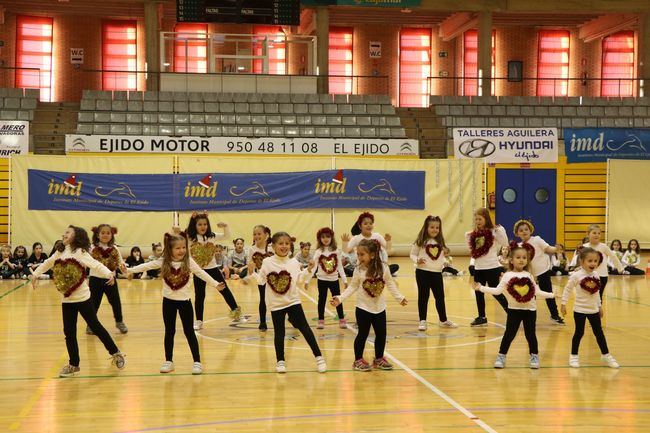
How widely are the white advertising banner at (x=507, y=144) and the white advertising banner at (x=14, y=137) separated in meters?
12.0

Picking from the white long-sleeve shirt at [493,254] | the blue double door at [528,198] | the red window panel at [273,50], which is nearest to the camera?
the white long-sleeve shirt at [493,254]

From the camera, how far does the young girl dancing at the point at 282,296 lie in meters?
8.66

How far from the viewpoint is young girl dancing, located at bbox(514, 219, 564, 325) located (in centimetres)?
1149

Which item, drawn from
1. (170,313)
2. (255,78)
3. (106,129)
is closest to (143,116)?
(106,129)

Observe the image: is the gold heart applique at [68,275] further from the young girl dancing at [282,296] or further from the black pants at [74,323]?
the young girl dancing at [282,296]

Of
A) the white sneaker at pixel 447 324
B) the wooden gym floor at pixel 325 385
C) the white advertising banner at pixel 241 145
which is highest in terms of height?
the white advertising banner at pixel 241 145

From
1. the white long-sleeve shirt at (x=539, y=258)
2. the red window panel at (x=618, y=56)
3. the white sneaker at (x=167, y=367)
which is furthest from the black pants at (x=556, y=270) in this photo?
the red window panel at (x=618, y=56)

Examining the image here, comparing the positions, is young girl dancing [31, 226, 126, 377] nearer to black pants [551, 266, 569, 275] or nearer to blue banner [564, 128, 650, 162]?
black pants [551, 266, 569, 275]

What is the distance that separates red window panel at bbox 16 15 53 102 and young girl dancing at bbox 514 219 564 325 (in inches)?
996

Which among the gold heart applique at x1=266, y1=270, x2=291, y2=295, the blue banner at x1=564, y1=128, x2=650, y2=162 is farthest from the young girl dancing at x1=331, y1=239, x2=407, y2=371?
the blue banner at x1=564, y1=128, x2=650, y2=162

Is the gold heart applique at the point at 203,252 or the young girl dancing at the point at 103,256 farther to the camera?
the gold heart applique at the point at 203,252

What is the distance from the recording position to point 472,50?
117 feet

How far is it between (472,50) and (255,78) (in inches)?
473

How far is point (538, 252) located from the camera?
11.8m
